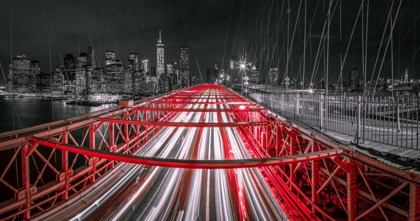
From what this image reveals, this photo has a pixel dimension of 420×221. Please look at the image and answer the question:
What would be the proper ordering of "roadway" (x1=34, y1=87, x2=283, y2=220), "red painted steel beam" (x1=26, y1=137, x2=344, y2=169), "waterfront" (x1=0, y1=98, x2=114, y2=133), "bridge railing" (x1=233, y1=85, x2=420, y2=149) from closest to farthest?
"red painted steel beam" (x1=26, y1=137, x2=344, y2=169), "bridge railing" (x1=233, y1=85, x2=420, y2=149), "roadway" (x1=34, y1=87, x2=283, y2=220), "waterfront" (x1=0, y1=98, x2=114, y2=133)

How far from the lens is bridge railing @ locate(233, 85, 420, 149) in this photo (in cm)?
524

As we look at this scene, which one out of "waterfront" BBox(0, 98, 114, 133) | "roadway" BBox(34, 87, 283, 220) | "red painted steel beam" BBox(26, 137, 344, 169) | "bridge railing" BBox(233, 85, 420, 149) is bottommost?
"waterfront" BBox(0, 98, 114, 133)

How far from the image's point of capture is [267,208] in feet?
19.9

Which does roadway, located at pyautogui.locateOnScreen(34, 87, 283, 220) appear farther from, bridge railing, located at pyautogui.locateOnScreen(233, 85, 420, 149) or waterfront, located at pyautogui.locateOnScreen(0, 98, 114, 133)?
waterfront, located at pyautogui.locateOnScreen(0, 98, 114, 133)

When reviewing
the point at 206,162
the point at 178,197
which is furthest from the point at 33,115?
the point at 206,162

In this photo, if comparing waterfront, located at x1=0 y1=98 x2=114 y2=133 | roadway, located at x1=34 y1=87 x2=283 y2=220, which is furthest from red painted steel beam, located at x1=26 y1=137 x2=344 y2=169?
waterfront, located at x1=0 y1=98 x2=114 y2=133

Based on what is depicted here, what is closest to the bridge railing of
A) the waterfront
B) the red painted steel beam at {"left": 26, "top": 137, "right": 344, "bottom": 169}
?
the red painted steel beam at {"left": 26, "top": 137, "right": 344, "bottom": 169}

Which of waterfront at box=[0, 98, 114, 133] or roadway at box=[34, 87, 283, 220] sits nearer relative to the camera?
roadway at box=[34, 87, 283, 220]

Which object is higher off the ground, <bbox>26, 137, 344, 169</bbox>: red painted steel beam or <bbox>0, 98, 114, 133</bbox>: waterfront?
<bbox>26, 137, 344, 169</bbox>: red painted steel beam

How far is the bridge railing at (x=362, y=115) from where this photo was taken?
206 inches

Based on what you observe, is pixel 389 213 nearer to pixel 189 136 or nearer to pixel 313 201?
pixel 313 201

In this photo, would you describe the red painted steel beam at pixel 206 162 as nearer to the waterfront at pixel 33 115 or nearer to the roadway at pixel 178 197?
the roadway at pixel 178 197

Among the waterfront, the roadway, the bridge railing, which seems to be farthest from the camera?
the waterfront

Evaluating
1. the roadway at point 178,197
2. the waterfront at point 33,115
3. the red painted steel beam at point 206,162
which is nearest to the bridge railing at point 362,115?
the red painted steel beam at point 206,162
